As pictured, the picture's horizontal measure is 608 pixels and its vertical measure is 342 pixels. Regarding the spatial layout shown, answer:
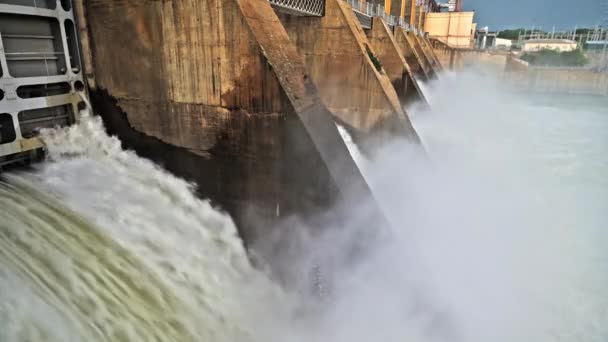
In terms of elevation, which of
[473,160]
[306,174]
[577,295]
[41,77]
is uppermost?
[41,77]

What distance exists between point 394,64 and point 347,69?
4712 mm

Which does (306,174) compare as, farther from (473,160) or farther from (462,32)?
(462,32)

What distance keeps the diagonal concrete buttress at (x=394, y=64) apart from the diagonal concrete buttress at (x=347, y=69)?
3.94 metres

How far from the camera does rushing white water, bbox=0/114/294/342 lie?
12.7 feet

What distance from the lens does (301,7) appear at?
8625 mm

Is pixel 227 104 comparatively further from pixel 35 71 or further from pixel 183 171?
pixel 35 71

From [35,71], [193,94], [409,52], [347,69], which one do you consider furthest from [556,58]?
[35,71]

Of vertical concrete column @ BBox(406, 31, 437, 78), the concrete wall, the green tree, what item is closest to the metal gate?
vertical concrete column @ BBox(406, 31, 437, 78)

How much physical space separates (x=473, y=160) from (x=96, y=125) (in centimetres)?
1050

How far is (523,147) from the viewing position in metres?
14.3

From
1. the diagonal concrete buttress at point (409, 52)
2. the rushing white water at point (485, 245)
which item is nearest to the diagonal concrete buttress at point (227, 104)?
the rushing white water at point (485, 245)

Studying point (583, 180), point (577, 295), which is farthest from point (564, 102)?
point (577, 295)

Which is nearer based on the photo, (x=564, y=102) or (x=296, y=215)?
(x=296, y=215)

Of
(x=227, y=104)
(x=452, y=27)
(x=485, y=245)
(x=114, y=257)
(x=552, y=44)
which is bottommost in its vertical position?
(x=485, y=245)
